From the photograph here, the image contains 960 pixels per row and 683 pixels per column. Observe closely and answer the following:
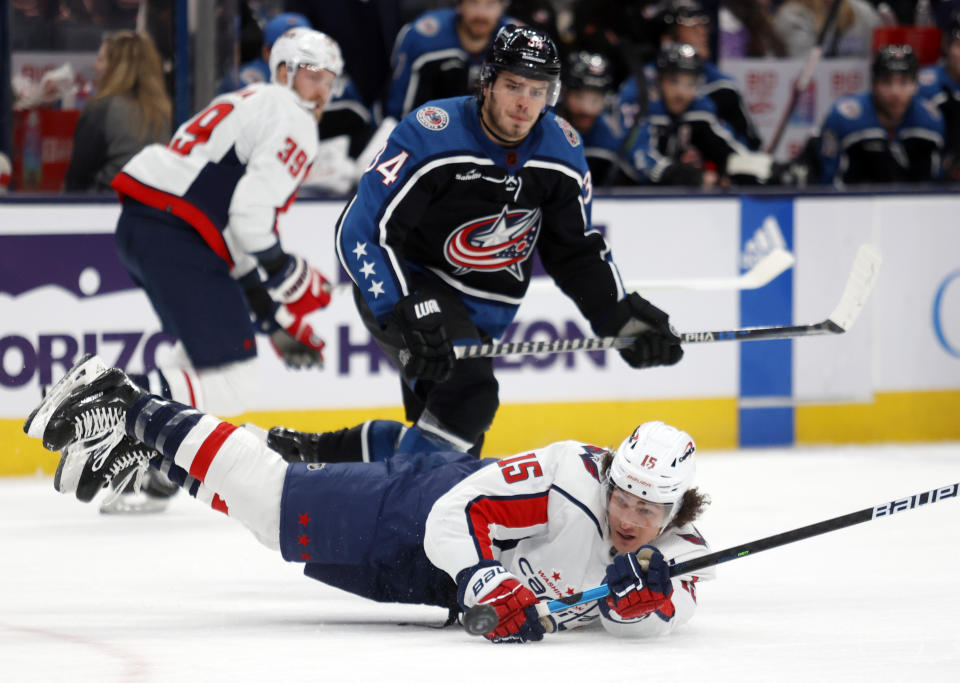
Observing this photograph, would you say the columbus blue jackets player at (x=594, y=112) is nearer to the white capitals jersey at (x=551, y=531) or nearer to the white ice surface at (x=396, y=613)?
the white ice surface at (x=396, y=613)

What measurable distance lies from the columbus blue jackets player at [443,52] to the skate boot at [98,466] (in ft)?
9.69

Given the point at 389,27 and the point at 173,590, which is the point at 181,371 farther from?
the point at 389,27

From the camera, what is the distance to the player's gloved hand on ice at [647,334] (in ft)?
12.1

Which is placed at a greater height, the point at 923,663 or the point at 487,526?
the point at 487,526

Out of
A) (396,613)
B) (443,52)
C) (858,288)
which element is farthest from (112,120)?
(396,613)

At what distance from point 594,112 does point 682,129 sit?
0.51 m

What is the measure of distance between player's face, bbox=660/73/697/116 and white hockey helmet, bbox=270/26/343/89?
2.11 m

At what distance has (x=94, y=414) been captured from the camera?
3.12 m

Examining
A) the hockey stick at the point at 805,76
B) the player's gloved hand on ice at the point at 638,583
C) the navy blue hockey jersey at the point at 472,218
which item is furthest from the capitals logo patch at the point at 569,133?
the hockey stick at the point at 805,76

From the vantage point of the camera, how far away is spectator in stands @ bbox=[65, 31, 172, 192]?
17.8ft

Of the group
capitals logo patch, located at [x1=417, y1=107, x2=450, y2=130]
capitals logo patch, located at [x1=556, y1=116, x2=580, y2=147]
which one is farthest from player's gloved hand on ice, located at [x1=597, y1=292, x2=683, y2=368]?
capitals logo patch, located at [x1=417, y1=107, x2=450, y2=130]

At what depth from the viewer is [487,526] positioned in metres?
2.78

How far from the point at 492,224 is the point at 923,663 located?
1456 mm

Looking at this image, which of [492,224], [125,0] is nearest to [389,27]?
[125,0]
